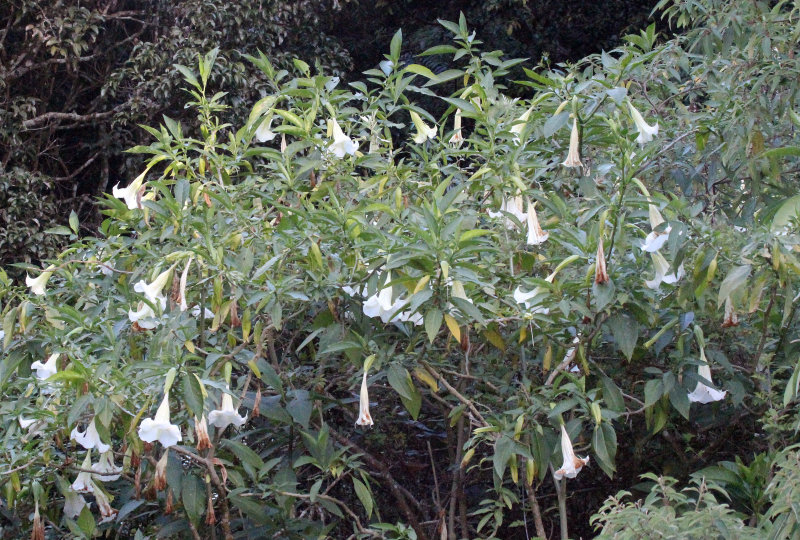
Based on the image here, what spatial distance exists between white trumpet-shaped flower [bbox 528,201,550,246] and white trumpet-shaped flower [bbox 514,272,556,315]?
0.11 m

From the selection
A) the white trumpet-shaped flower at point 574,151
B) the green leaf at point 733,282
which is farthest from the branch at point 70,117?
the green leaf at point 733,282

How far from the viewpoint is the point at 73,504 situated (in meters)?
1.90

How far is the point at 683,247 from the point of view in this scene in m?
1.66

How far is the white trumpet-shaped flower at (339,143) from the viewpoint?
194 cm

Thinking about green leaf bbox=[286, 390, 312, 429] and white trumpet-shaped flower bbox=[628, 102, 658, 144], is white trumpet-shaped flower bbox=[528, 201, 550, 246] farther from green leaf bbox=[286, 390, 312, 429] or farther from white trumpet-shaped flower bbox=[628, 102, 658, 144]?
green leaf bbox=[286, 390, 312, 429]

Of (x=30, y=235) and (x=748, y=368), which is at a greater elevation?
(x=748, y=368)

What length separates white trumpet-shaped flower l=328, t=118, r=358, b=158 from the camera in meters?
1.94

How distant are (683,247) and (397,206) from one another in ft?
2.14

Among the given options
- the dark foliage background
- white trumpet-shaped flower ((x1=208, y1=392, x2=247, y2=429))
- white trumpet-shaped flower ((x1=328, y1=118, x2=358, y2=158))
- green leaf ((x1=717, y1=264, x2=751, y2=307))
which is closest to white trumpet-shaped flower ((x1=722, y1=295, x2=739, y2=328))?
green leaf ((x1=717, y1=264, x2=751, y2=307))

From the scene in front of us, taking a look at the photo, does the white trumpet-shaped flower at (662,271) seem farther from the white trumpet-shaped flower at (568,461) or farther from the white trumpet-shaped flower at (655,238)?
the white trumpet-shaped flower at (568,461)

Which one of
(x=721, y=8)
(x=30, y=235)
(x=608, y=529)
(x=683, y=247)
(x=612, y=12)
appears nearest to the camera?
(x=608, y=529)

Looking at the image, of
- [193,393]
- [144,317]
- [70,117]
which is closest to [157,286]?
[144,317]

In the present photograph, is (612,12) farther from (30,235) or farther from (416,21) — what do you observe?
(30,235)

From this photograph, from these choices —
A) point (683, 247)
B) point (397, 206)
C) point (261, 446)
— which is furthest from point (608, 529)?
point (261, 446)
